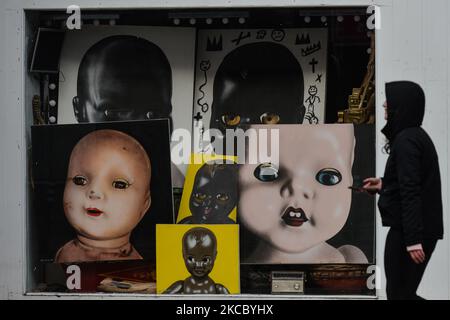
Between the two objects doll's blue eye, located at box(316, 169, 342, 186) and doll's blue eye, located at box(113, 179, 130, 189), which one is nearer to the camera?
doll's blue eye, located at box(316, 169, 342, 186)

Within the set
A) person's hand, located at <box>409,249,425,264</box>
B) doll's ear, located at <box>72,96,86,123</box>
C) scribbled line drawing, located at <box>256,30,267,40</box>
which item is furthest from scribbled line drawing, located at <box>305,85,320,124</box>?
doll's ear, located at <box>72,96,86,123</box>

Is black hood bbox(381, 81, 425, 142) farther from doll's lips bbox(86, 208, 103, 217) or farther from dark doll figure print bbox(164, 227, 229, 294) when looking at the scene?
doll's lips bbox(86, 208, 103, 217)

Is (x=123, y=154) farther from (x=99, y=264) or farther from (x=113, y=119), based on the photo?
(x=99, y=264)

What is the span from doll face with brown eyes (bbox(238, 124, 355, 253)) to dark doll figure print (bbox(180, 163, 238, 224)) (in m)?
0.10

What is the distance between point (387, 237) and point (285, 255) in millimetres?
1018

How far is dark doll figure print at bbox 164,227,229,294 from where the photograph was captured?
7.34m

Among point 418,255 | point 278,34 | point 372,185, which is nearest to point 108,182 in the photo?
point 278,34

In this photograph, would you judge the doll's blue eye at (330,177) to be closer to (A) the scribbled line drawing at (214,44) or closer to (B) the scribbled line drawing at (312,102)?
(B) the scribbled line drawing at (312,102)

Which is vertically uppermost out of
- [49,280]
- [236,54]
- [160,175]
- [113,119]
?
[236,54]

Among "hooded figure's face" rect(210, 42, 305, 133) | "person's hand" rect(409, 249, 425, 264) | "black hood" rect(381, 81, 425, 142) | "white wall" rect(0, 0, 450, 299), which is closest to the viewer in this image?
"person's hand" rect(409, 249, 425, 264)

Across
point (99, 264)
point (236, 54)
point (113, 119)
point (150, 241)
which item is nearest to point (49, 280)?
point (99, 264)

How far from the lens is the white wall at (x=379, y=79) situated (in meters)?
7.04

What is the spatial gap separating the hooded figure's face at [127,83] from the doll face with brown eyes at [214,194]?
0.66m

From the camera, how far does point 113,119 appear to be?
303 inches
